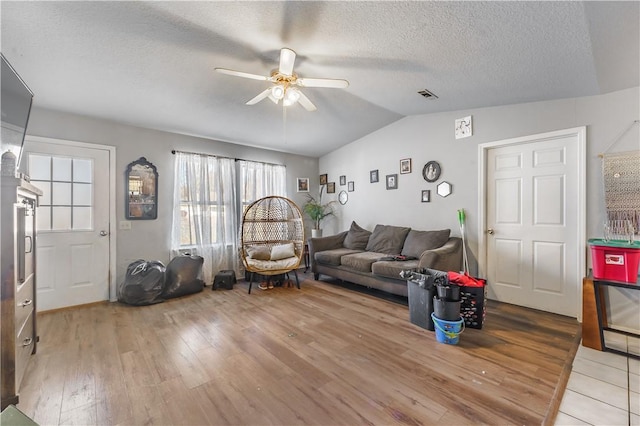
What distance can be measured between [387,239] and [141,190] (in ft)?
11.6

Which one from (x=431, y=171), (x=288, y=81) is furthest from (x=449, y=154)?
(x=288, y=81)

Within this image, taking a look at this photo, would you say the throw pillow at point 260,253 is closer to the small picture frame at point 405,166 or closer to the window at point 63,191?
the window at point 63,191

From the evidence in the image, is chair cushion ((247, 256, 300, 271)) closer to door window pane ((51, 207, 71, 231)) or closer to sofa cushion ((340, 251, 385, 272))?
sofa cushion ((340, 251, 385, 272))

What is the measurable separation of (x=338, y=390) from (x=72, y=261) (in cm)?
343

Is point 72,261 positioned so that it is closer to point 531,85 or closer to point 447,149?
point 447,149

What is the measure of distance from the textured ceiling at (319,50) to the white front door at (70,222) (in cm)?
57

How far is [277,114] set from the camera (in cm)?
349

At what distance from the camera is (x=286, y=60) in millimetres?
2027

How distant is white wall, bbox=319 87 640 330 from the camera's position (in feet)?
7.93

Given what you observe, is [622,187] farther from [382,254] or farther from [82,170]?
[82,170]

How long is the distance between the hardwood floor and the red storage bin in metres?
0.63

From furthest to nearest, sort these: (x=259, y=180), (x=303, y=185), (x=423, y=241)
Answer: (x=303, y=185), (x=259, y=180), (x=423, y=241)

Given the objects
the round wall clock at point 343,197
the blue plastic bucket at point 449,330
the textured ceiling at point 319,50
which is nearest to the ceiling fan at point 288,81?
the textured ceiling at point 319,50

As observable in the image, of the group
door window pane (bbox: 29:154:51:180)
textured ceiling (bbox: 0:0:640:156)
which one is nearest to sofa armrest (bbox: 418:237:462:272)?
textured ceiling (bbox: 0:0:640:156)
